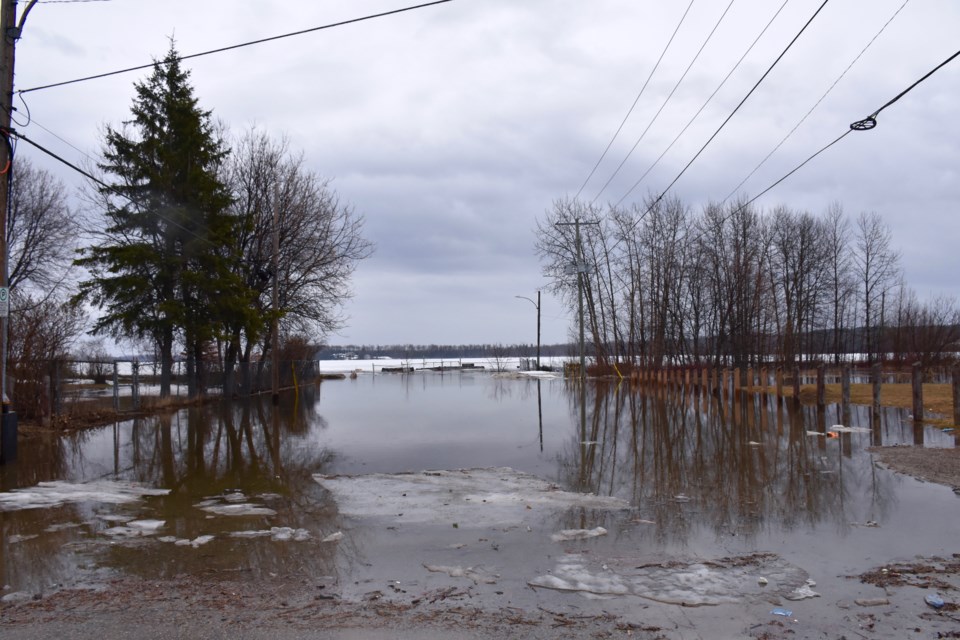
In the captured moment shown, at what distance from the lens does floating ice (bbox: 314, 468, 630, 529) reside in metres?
8.42

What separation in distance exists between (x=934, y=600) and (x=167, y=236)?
27424 mm

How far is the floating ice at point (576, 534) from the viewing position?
285 inches

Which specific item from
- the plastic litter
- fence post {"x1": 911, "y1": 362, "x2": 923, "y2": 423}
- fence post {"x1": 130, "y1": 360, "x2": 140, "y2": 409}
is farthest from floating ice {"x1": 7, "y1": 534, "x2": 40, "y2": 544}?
fence post {"x1": 911, "y1": 362, "x2": 923, "y2": 423}

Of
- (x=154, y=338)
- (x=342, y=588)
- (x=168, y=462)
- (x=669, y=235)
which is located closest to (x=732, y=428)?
(x=168, y=462)

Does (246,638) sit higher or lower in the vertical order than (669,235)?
lower

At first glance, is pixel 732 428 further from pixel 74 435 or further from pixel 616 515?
pixel 74 435

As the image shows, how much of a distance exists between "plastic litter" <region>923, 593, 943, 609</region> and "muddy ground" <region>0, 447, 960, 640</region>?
48 millimetres

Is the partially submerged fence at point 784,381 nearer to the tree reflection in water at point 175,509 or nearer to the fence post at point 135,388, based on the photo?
the tree reflection in water at point 175,509

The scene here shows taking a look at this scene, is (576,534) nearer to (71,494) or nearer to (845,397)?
(71,494)

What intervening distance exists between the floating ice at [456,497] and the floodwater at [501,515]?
0.04 meters

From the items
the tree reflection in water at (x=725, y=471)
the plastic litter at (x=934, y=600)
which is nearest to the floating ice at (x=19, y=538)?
the tree reflection in water at (x=725, y=471)

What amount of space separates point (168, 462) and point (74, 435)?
5.99 meters

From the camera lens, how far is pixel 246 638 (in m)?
4.65

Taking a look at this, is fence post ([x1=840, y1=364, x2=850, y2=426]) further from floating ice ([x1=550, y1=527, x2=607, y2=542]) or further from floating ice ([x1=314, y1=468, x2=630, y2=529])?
floating ice ([x1=550, y1=527, x2=607, y2=542])
